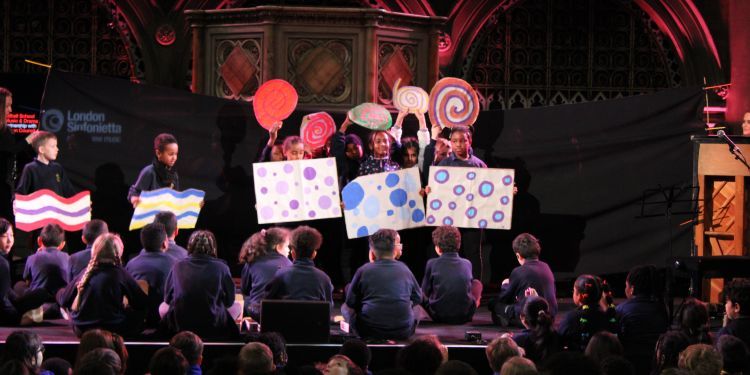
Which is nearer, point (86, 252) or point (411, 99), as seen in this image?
point (86, 252)

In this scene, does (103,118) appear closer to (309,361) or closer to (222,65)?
(222,65)

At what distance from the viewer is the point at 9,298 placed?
908cm

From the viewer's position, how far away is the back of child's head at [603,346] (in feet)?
23.0

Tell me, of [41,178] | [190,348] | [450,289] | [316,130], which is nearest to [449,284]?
[450,289]

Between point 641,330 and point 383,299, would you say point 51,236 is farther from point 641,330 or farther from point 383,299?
point 641,330

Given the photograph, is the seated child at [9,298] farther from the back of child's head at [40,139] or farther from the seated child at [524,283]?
the seated child at [524,283]

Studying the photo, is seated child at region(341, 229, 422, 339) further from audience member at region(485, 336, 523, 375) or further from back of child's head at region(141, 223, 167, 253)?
audience member at region(485, 336, 523, 375)

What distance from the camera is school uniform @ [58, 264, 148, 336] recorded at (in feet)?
27.2

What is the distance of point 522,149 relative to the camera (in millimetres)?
11547

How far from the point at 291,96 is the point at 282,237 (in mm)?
1901

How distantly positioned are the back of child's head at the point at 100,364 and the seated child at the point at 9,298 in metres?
3.36

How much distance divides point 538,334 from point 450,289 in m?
1.95

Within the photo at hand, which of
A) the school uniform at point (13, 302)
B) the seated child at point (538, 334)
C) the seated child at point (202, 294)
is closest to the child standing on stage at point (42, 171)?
the school uniform at point (13, 302)

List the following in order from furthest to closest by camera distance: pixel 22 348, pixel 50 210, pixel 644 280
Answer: pixel 50 210
pixel 644 280
pixel 22 348
